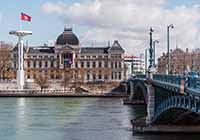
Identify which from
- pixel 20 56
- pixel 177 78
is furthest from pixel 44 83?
pixel 177 78

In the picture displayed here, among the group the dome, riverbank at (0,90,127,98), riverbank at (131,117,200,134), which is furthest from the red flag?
riverbank at (131,117,200,134)

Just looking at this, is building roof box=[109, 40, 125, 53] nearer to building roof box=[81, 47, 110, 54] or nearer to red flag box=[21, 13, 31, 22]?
building roof box=[81, 47, 110, 54]

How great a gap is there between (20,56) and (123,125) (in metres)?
92.8

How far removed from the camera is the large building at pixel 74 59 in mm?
180625

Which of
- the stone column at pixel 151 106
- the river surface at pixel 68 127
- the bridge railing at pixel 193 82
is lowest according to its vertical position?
the river surface at pixel 68 127

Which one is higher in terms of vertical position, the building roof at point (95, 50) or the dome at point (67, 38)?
the dome at point (67, 38)

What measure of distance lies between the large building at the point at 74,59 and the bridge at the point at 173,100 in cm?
12827

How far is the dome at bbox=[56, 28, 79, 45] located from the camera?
185 m

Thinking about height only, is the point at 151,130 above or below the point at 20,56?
below

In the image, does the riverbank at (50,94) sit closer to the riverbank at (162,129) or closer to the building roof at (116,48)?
the building roof at (116,48)

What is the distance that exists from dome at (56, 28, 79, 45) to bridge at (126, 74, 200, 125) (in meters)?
133

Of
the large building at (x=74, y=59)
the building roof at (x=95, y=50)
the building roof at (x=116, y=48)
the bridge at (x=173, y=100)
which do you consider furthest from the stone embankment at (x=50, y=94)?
the bridge at (x=173, y=100)

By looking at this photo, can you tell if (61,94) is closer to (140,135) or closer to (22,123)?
(22,123)

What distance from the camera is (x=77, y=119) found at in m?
65.0
